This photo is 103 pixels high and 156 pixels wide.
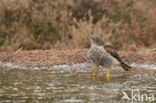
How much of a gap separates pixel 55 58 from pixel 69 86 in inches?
175

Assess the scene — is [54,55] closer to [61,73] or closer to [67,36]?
[61,73]

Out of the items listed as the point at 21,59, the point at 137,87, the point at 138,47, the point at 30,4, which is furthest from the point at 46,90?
the point at 30,4

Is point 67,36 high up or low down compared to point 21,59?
up

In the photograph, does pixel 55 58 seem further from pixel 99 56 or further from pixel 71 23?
pixel 71 23

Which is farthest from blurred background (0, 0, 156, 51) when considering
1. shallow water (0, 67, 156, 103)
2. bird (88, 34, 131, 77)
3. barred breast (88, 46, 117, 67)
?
barred breast (88, 46, 117, 67)

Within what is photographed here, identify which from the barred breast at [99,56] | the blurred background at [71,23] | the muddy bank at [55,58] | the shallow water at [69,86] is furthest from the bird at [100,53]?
the blurred background at [71,23]

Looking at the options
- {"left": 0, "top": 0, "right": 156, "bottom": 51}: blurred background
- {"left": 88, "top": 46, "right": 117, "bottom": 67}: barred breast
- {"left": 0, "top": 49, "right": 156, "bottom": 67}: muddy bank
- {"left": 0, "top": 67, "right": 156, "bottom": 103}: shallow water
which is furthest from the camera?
{"left": 0, "top": 0, "right": 156, "bottom": 51}: blurred background

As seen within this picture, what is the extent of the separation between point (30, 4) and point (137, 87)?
10529 mm

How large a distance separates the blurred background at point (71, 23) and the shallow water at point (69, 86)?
483 cm

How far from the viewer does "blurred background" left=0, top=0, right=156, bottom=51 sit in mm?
16797

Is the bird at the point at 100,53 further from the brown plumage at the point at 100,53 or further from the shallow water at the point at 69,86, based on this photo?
the shallow water at the point at 69,86

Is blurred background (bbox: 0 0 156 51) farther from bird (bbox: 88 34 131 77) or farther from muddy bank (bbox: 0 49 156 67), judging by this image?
bird (bbox: 88 34 131 77)

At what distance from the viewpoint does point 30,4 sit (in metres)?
18.6

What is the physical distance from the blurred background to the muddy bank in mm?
1858
